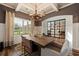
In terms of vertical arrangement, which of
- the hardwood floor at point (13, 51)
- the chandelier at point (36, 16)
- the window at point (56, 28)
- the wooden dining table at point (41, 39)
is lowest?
the hardwood floor at point (13, 51)

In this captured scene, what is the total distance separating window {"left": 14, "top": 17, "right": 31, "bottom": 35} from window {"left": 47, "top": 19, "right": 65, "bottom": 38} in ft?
1.11

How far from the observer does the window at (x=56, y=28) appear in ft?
5.79

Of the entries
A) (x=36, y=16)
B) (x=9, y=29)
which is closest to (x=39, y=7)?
(x=36, y=16)

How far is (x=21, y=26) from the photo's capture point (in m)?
1.79

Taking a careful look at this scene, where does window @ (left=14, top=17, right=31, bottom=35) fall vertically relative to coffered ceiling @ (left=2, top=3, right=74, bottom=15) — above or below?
below

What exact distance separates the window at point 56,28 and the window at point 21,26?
0.34m

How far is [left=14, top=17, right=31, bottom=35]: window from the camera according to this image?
177 centimetres

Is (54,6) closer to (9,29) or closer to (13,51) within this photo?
(9,29)

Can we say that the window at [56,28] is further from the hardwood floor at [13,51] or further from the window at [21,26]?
the hardwood floor at [13,51]

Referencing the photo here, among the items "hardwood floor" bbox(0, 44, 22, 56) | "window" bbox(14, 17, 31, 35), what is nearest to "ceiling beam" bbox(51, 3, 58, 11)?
"window" bbox(14, 17, 31, 35)

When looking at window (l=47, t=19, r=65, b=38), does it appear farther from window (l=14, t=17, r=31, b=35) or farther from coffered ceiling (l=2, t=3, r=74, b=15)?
window (l=14, t=17, r=31, b=35)

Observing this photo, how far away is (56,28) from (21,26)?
0.59 meters

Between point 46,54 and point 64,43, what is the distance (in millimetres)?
347

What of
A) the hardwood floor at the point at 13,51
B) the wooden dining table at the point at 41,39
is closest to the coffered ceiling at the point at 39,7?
the wooden dining table at the point at 41,39
